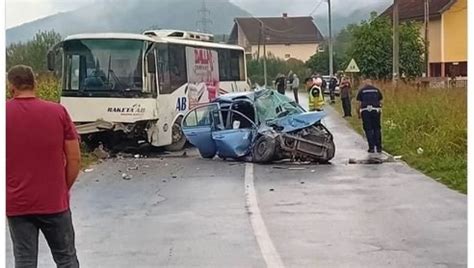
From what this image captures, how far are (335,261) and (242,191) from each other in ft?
19.8

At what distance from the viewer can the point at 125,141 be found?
23078 mm

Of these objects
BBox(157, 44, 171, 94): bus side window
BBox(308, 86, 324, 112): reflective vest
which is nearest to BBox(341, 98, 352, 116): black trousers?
BBox(308, 86, 324, 112): reflective vest

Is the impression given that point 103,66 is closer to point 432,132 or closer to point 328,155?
point 328,155

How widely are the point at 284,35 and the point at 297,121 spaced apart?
89054 mm

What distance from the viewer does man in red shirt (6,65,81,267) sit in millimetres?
6367

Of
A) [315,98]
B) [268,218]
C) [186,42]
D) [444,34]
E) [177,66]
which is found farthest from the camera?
[444,34]

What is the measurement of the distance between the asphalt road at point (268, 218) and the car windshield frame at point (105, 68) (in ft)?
12.9

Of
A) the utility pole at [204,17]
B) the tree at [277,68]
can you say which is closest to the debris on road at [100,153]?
the utility pole at [204,17]

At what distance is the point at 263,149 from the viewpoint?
19391 millimetres

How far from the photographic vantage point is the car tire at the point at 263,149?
19203 mm

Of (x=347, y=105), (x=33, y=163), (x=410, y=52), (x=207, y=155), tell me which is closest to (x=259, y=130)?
(x=207, y=155)

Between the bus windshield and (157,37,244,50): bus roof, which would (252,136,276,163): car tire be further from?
(157,37,244,50): bus roof

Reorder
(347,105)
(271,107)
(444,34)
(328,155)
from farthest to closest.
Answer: (444,34) < (347,105) < (271,107) < (328,155)

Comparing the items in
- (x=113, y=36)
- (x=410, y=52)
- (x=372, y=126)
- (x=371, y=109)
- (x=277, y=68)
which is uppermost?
(x=113, y=36)
